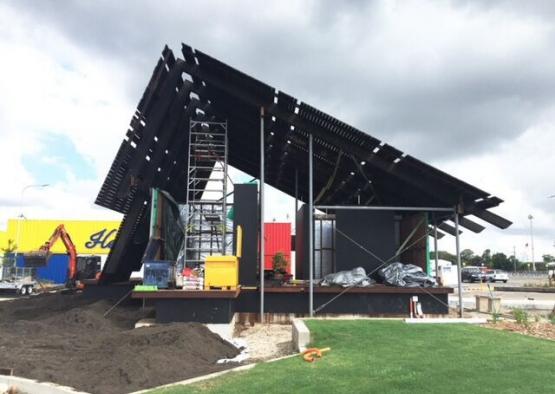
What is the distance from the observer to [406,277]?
14.1 meters

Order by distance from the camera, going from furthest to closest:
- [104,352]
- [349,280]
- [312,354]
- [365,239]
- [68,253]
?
[68,253] → [365,239] → [349,280] → [104,352] → [312,354]

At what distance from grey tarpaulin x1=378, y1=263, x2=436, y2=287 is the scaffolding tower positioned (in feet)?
16.6

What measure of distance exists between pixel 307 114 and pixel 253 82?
164cm

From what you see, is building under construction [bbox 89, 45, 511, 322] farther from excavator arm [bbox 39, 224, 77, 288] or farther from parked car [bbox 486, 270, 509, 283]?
parked car [bbox 486, 270, 509, 283]

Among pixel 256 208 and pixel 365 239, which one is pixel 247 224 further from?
pixel 365 239

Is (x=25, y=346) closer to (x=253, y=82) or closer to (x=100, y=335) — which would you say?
(x=100, y=335)

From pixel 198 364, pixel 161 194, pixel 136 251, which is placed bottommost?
pixel 198 364

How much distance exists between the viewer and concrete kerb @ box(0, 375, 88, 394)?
685 centimetres

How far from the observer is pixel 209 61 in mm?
12898

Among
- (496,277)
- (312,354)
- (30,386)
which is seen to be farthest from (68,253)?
(496,277)

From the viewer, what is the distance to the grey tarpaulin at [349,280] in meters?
13.9

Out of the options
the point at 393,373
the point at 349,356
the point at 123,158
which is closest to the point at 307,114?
the point at 123,158

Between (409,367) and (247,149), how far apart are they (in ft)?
41.1

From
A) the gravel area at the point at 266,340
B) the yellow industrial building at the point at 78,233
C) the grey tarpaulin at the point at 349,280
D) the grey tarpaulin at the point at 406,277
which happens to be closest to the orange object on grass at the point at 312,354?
the gravel area at the point at 266,340
